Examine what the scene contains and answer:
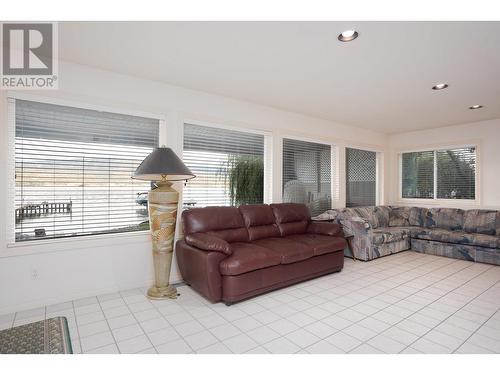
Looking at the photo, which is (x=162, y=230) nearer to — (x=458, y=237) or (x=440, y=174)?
(x=458, y=237)

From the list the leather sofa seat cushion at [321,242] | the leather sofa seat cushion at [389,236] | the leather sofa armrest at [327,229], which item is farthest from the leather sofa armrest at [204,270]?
the leather sofa seat cushion at [389,236]

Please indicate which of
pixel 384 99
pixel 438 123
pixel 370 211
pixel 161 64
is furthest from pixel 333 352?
pixel 438 123

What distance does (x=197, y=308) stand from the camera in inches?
109

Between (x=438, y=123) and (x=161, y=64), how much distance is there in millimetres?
5187

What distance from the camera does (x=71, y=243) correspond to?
292 centimetres

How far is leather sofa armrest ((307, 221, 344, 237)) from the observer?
4.05m

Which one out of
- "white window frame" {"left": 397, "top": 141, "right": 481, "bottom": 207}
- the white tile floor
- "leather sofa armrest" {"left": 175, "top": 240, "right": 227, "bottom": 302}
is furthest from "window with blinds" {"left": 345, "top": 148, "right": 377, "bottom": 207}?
"leather sofa armrest" {"left": 175, "top": 240, "right": 227, "bottom": 302}

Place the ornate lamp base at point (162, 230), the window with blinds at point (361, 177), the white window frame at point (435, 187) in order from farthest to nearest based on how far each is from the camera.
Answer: the window with blinds at point (361, 177)
the white window frame at point (435, 187)
the ornate lamp base at point (162, 230)

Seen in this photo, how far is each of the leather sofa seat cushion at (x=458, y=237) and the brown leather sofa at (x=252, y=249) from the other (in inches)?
82.6

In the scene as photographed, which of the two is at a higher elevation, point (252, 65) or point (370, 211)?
point (252, 65)

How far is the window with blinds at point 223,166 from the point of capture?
12.5 feet

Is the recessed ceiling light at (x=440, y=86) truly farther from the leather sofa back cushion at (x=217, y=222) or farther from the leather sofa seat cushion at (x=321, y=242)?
the leather sofa back cushion at (x=217, y=222)

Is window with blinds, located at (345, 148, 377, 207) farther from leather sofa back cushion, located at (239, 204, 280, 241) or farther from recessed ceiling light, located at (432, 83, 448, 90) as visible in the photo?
leather sofa back cushion, located at (239, 204, 280, 241)
